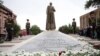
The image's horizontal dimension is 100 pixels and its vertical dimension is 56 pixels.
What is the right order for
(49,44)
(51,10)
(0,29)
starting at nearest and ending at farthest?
(49,44) → (51,10) → (0,29)

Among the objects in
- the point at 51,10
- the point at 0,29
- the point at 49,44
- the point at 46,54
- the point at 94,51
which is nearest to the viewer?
the point at 46,54

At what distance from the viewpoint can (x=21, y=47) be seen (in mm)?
10930

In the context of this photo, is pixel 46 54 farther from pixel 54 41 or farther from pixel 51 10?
pixel 51 10

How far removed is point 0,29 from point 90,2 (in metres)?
35.2

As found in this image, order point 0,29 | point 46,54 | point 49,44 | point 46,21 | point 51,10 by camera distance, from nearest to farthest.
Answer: point 46,54, point 49,44, point 51,10, point 46,21, point 0,29

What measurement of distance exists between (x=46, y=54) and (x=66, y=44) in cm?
212

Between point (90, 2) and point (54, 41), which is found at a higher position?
point (90, 2)

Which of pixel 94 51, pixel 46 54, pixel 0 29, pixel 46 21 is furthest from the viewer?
pixel 0 29

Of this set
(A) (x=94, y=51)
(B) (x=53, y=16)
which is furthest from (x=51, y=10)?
(A) (x=94, y=51)

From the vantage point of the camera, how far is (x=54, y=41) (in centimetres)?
1218

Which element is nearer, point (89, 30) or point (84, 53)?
point (84, 53)

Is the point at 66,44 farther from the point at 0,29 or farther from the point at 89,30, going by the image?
the point at 0,29

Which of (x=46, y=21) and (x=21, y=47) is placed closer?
(x=21, y=47)

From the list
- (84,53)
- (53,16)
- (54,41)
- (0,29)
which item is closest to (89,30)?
(53,16)
